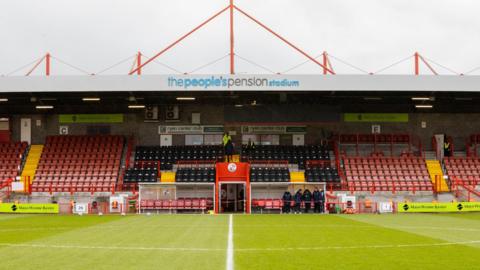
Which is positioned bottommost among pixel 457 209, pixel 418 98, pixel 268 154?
pixel 457 209

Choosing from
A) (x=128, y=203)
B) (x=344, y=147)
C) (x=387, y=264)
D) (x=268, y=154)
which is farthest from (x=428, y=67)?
(x=387, y=264)

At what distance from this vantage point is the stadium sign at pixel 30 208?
4022 cm

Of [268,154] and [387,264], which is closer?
[387,264]

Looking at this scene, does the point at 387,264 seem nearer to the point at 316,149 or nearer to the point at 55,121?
the point at 316,149

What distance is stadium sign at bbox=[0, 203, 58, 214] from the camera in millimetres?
40219

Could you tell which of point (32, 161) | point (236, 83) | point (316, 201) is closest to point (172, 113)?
point (236, 83)

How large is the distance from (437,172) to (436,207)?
8001mm

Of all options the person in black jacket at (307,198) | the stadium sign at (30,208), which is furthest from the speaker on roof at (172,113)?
the person in black jacket at (307,198)

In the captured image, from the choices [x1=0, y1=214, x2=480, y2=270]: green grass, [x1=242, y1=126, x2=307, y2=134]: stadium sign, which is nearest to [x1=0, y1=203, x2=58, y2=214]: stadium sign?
[x1=0, y1=214, x2=480, y2=270]: green grass

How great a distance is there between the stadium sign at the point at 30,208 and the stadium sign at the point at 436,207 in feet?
71.9

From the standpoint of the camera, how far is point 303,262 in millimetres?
14070

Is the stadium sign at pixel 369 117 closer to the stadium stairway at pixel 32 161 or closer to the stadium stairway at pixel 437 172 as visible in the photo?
the stadium stairway at pixel 437 172

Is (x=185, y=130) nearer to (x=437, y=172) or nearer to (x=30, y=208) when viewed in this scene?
(x=30, y=208)

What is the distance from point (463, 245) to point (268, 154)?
3045 cm
